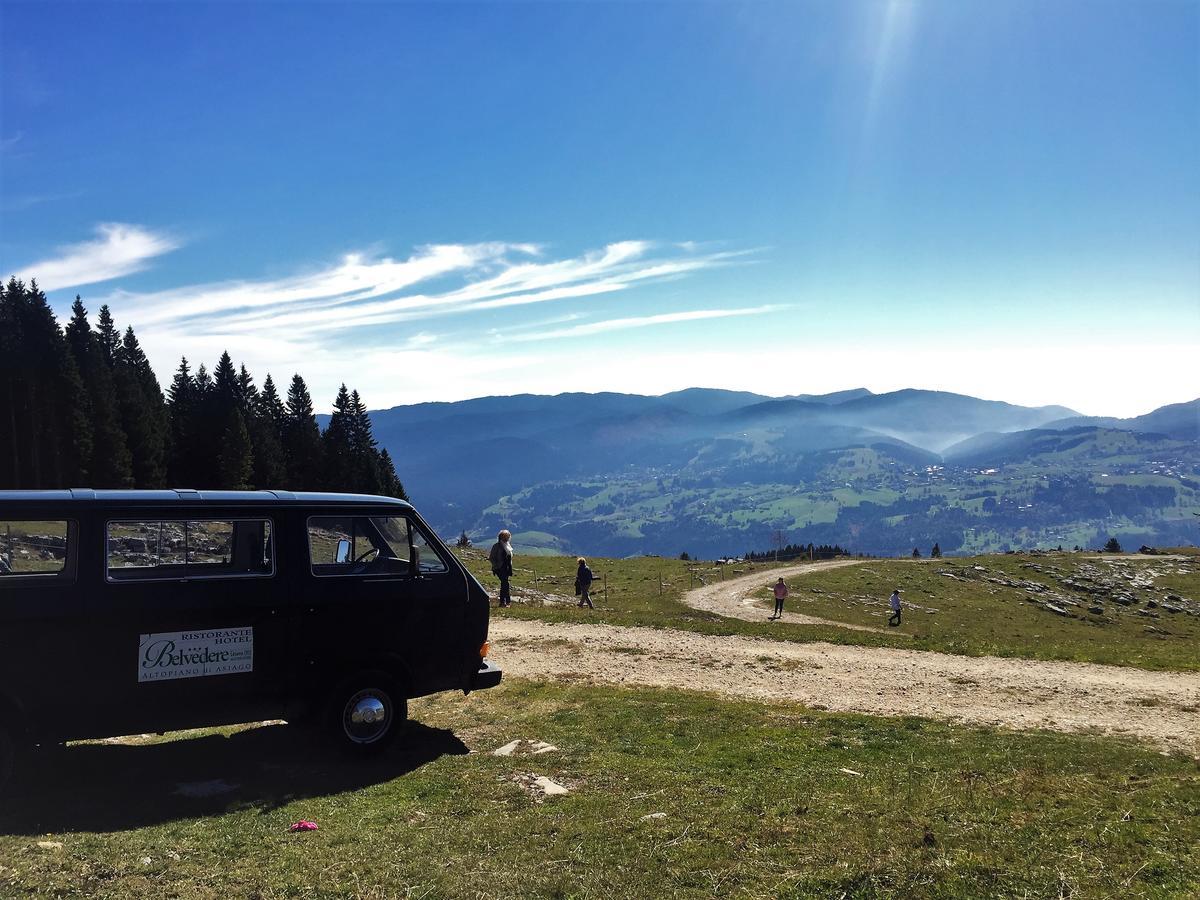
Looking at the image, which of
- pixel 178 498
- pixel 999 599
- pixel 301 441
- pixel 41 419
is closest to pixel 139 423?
pixel 41 419

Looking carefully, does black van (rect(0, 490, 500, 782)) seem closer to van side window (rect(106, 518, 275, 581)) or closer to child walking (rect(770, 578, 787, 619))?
van side window (rect(106, 518, 275, 581))

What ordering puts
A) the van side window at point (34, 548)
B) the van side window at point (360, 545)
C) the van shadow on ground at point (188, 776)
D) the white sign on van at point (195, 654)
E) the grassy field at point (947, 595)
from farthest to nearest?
the grassy field at point (947, 595), the van side window at point (360, 545), the white sign on van at point (195, 654), the van side window at point (34, 548), the van shadow on ground at point (188, 776)

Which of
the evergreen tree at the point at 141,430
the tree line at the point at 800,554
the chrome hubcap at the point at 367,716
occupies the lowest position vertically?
the tree line at the point at 800,554

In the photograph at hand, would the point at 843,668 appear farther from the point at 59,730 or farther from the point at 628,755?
the point at 59,730

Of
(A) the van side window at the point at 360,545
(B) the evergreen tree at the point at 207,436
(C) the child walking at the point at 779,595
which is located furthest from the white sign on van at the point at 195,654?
(B) the evergreen tree at the point at 207,436

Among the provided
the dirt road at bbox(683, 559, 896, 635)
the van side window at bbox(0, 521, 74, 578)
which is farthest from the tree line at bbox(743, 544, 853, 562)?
the van side window at bbox(0, 521, 74, 578)

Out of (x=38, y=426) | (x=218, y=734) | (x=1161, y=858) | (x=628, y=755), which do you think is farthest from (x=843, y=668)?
(x=38, y=426)

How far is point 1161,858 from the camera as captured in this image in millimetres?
6984

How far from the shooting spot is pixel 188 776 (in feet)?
32.5

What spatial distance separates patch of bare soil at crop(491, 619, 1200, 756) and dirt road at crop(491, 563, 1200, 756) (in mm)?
27

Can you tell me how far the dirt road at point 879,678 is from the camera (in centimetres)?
1469

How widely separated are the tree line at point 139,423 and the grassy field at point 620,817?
73.7 m

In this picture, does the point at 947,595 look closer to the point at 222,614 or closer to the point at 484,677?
the point at 484,677

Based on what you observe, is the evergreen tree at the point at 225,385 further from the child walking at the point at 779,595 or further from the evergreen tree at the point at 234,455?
the child walking at the point at 779,595
